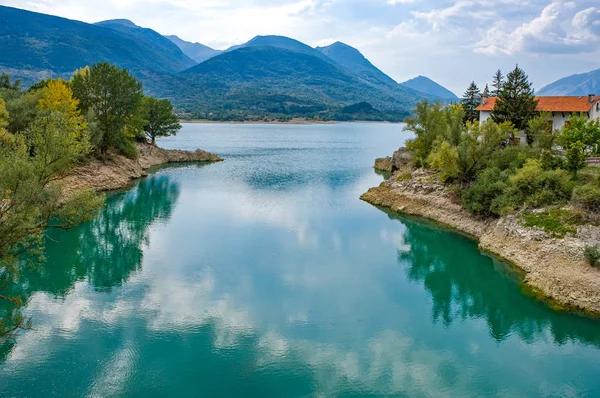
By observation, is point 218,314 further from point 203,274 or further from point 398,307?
point 398,307

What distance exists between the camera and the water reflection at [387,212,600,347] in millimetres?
22562

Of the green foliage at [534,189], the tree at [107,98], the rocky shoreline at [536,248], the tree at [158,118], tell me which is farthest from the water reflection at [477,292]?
the tree at [158,118]

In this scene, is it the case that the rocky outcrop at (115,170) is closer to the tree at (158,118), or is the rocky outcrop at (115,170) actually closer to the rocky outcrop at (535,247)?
the tree at (158,118)

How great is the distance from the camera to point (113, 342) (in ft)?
64.9

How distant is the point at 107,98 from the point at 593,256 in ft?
177

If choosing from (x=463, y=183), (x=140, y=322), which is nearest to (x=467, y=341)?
(x=140, y=322)

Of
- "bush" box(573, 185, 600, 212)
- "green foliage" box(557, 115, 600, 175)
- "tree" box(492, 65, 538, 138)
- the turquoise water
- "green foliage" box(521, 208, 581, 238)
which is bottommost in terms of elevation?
the turquoise water

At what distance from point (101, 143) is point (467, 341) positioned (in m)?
48.9

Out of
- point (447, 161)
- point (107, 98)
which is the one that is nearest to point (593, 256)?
point (447, 161)

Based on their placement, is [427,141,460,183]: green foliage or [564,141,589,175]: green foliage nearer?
[564,141,589,175]: green foliage

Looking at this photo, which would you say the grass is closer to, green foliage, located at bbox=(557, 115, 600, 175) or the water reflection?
the water reflection

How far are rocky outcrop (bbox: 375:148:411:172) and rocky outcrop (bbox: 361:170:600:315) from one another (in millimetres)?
22908

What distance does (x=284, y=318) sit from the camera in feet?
74.4

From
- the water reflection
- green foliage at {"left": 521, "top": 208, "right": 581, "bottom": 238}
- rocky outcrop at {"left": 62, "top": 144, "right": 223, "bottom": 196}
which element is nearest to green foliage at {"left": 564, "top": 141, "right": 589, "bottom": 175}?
green foliage at {"left": 521, "top": 208, "right": 581, "bottom": 238}
